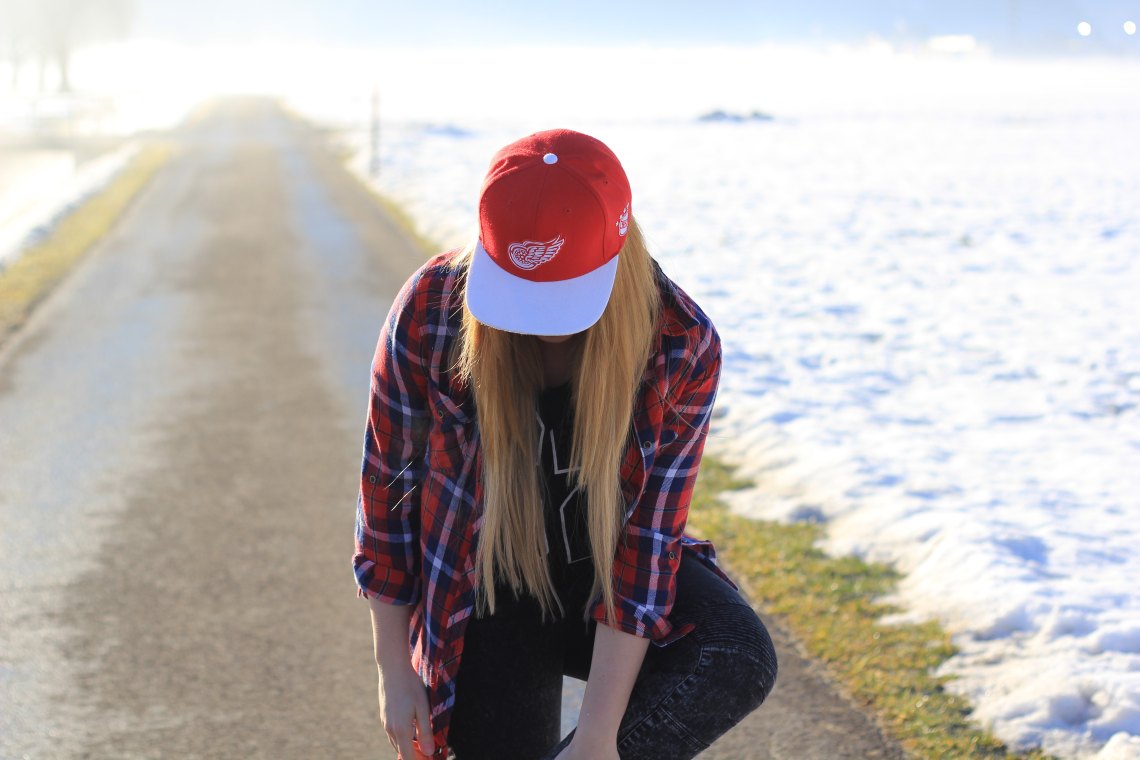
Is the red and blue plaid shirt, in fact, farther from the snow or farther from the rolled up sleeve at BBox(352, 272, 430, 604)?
the snow

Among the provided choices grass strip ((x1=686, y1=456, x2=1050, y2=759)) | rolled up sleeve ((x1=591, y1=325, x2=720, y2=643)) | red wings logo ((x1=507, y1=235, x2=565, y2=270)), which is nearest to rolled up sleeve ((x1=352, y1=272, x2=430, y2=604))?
red wings logo ((x1=507, y1=235, x2=565, y2=270))

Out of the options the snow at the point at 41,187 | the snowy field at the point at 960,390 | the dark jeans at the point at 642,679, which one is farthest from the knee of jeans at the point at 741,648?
the snow at the point at 41,187

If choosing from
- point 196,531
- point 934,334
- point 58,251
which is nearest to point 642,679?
→ point 196,531

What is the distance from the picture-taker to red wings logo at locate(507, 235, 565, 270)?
178 cm

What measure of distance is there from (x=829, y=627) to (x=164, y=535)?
96.4 inches

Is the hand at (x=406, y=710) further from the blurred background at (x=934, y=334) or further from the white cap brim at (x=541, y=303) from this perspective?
the blurred background at (x=934, y=334)

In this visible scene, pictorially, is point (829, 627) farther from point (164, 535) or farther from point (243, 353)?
point (243, 353)

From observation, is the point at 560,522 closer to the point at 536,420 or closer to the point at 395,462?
the point at 536,420

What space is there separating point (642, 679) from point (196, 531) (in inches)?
106

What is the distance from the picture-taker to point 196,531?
4.23 meters

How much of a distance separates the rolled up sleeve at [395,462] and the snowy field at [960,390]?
3.50 feet

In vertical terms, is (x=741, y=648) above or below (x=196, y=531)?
above

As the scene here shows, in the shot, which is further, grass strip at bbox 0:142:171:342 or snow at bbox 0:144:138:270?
snow at bbox 0:144:138:270

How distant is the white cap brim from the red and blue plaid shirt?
7.0 inches
